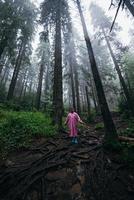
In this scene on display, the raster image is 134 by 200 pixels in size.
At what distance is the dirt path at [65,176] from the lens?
438 cm

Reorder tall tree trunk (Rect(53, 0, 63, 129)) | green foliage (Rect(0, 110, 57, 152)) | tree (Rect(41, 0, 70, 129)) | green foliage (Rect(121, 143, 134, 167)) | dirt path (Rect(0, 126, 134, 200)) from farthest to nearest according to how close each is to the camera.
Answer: tree (Rect(41, 0, 70, 129))
tall tree trunk (Rect(53, 0, 63, 129))
green foliage (Rect(0, 110, 57, 152))
green foliage (Rect(121, 143, 134, 167))
dirt path (Rect(0, 126, 134, 200))

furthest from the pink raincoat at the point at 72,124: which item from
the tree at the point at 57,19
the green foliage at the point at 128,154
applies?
the tree at the point at 57,19

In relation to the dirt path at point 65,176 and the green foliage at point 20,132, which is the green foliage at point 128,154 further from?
the green foliage at point 20,132

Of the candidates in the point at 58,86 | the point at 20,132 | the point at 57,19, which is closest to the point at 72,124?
the point at 20,132

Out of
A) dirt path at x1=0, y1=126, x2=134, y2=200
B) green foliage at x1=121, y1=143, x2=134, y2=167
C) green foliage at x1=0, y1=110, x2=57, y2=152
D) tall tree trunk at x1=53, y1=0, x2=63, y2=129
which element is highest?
tall tree trunk at x1=53, y1=0, x2=63, y2=129

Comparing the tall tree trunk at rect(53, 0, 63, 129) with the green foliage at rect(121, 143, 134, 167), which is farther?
the tall tree trunk at rect(53, 0, 63, 129)

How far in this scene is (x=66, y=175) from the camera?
5.30m

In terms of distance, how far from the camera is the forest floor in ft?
14.4

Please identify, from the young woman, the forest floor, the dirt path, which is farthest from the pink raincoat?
the dirt path

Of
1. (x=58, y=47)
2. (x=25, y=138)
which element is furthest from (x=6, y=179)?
(x=58, y=47)

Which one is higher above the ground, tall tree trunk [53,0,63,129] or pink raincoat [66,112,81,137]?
tall tree trunk [53,0,63,129]

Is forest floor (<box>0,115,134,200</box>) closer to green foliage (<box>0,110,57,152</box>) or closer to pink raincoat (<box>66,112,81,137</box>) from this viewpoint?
green foliage (<box>0,110,57,152</box>)

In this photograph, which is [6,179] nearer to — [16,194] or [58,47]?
[16,194]

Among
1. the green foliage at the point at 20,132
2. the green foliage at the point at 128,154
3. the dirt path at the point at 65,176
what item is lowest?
the dirt path at the point at 65,176
